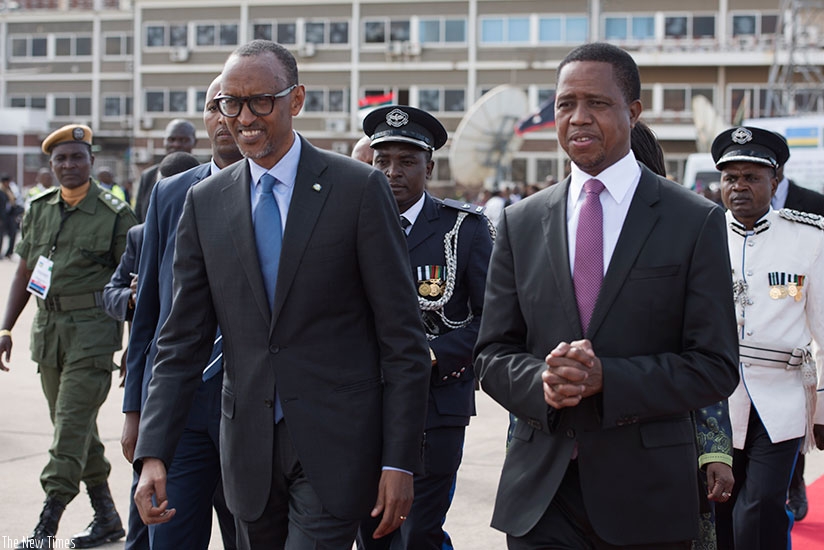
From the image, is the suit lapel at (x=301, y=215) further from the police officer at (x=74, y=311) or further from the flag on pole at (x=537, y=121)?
the flag on pole at (x=537, y=121)

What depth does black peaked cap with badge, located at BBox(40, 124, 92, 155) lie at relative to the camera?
667 centimetres

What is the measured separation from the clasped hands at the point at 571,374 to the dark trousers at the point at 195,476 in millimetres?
1770

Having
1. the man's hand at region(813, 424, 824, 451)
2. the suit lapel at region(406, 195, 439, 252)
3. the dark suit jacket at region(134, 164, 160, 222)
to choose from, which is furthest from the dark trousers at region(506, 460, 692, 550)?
the dark suit jacket at region(134, 164, 160, 222)

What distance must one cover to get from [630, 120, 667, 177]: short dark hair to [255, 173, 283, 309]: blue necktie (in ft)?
4.63

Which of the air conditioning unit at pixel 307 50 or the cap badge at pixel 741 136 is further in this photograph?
the air conditioning unit at pixel 307 50

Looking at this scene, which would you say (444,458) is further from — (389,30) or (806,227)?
(389,30)

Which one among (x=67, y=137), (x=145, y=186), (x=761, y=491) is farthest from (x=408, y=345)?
(x=145, y=186)

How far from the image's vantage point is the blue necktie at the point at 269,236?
3.36 m

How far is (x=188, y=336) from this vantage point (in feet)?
11.5

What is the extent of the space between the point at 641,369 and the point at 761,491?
2546mm

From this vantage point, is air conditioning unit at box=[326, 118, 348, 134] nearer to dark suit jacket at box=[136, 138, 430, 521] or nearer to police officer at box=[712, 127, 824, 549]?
police officer at box=[712, 127, 824, 549]

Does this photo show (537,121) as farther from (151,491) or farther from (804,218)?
(151,491)

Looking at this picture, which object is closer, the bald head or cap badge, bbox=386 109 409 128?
cap badge, bbox=386 109 409 128

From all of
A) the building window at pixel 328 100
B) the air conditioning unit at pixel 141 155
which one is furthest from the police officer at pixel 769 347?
the air conditioning unit at pixel 141 155
